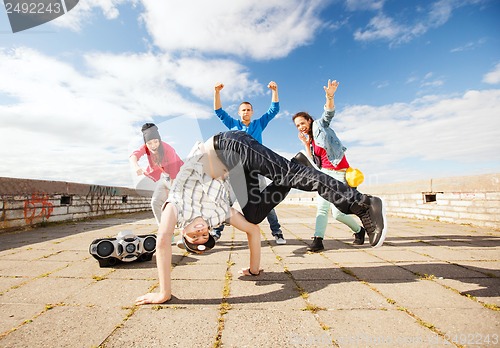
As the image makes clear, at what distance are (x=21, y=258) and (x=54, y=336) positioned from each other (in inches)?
98.0

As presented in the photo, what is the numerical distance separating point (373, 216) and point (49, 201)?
25.0 ft

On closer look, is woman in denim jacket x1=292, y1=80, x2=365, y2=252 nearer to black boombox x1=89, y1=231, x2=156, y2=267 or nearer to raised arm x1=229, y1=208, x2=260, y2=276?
raised arm x1=229, y1=208, x2=260, y2=276

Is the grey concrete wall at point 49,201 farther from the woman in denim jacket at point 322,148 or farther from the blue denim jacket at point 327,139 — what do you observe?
the blue denim jacket at point 327,139

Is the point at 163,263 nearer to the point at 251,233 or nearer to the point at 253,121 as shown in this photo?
the point at 251,233

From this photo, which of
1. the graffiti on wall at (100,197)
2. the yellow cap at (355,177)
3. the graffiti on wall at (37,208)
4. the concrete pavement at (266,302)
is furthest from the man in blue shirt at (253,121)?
the graffiti on wall at (100,197)

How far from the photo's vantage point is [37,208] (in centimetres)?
625

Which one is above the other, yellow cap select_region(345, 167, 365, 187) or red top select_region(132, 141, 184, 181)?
red top select_region(132, 141, 184, 181)

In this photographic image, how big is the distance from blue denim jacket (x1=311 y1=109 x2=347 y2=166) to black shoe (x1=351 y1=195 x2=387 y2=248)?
1456mm

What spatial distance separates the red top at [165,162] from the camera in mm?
3523

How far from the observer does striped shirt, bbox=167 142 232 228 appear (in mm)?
1965

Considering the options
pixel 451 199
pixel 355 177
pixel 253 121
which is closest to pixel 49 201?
pixel 253 121

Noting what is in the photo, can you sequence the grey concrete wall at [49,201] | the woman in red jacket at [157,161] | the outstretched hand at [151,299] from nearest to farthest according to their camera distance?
the outstretched hand at [151,299] < the woman in red jacket at [157,161] < the grey concrete wall at [49,201]

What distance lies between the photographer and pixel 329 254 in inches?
129

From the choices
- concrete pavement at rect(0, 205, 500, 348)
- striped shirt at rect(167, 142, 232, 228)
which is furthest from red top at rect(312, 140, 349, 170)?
striped shirt at rect(167, 142, 232, 228)
